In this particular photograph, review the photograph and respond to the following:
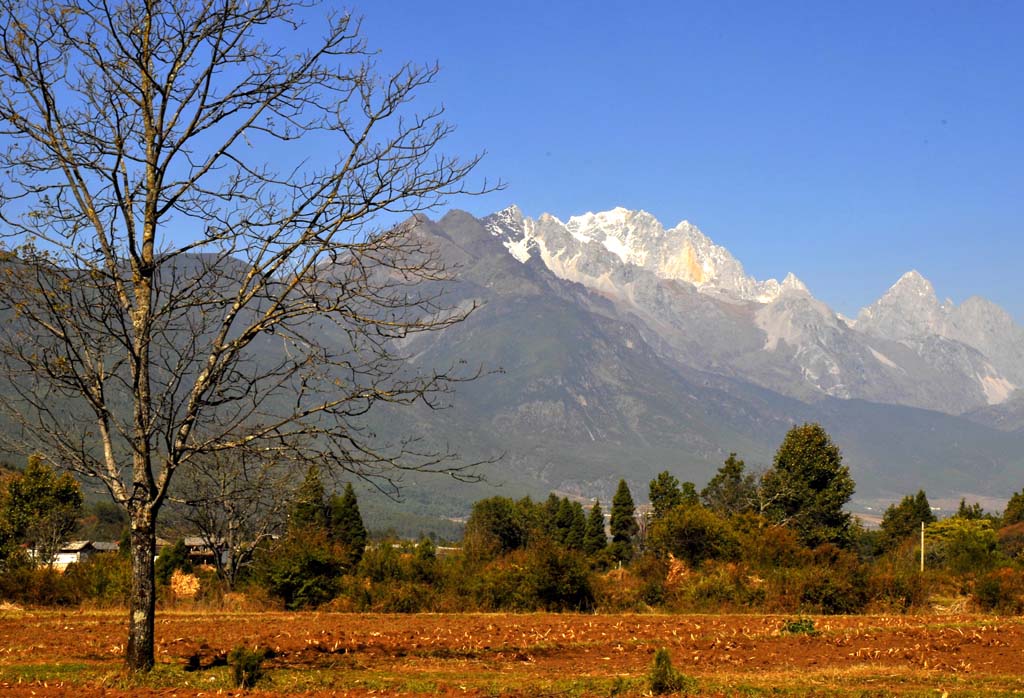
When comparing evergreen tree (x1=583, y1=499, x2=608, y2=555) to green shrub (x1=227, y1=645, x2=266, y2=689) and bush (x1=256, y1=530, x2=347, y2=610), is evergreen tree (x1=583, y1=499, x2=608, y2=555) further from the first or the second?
green shrub (x1=227, y1=645, x2=266, y2=689)

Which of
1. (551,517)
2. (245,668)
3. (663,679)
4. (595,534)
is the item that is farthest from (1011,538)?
(245,668)

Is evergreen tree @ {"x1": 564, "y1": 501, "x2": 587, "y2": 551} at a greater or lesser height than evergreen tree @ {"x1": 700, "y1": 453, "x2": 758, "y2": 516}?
lesser

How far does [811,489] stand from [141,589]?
6606 cm

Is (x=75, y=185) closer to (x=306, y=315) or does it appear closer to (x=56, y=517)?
(x=306, y=315)

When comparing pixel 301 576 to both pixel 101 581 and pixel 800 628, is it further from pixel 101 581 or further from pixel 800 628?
pixel 800 628

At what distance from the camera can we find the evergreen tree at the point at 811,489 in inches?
2958

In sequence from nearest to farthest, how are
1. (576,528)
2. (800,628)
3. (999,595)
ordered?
(800,628) < (999,595) < (576,528)

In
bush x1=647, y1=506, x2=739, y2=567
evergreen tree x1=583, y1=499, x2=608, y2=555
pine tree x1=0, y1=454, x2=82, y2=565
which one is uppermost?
pine tree x1=0, y1=454, x2=82, y2=565

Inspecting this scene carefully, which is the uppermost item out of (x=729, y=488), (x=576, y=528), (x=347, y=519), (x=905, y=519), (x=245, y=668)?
(x=729, y=488)

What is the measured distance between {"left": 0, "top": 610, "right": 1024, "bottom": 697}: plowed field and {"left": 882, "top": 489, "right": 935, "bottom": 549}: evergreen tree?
76982mm

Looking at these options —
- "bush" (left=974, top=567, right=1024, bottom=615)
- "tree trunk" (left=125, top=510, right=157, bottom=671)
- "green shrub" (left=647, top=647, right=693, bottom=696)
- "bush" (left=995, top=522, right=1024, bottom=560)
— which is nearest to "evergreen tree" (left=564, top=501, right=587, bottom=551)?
"bush" (left=995, top=522, right=1024, bottom=560)

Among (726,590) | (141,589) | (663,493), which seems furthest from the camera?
(663,493)

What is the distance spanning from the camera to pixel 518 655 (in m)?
18.8

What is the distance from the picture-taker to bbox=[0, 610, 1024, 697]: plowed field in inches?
585
